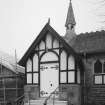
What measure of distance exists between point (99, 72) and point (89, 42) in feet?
11.3

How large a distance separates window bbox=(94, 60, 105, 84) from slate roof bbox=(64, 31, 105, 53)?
1.29 metres

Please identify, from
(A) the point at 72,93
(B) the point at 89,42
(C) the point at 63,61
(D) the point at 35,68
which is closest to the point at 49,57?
(C) the point at 63,61

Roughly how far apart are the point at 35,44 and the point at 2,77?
711 centimetres

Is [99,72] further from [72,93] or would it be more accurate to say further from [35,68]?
[35,68]

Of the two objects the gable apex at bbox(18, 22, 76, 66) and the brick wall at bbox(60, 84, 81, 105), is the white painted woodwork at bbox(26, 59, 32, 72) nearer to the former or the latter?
the gable apex at bbox(18, 22, 76, 66)

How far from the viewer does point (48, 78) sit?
18484 millimetres

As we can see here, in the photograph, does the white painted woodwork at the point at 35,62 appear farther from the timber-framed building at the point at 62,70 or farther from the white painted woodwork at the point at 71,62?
the white painted woodwork at the point at 71,62

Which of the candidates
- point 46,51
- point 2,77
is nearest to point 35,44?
point 46,51

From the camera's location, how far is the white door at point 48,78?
1809cm

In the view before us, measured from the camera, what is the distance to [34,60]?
62.3 ft

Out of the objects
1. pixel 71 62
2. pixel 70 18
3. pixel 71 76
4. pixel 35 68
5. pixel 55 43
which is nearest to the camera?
pixel 71 76

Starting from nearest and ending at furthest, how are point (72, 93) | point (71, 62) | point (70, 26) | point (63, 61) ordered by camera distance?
1. point (72, 93)
2. point (71, 62)
3. point (63, 61)
4. point (70, 26)

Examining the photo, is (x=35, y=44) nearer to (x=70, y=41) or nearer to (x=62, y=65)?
(x=62, y=65)

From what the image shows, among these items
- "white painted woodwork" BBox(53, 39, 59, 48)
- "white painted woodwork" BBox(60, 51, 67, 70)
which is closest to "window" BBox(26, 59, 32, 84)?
"white painted woodwork" BBox(53, 39, 59, 48)
